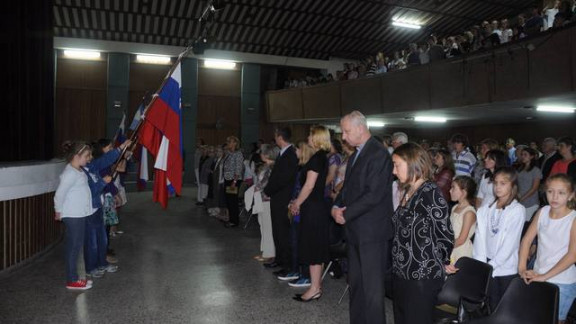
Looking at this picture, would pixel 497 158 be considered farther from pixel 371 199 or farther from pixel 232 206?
pixel 232 206

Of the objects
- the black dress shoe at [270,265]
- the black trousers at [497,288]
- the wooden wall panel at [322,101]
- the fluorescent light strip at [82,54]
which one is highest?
the fluorescent light strip at [82,54]

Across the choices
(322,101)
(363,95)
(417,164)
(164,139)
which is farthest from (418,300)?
(322,101)

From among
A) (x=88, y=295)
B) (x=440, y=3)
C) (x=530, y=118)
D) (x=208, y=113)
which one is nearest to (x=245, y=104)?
(x=208, y=113)

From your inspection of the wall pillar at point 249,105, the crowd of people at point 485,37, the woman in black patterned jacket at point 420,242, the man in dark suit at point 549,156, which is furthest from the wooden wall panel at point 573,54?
the wall pillar at point 249,105

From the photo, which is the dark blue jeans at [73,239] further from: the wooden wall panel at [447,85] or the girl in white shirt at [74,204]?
the wooden wall panel at [447,85]

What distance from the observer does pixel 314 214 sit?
4273 millimetres

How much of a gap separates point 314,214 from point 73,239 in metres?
2.42

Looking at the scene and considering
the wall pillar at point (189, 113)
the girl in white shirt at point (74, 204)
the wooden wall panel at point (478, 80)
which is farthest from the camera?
the wall pillar at point (189, 113)

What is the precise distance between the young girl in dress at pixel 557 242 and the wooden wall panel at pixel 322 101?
37.6ft

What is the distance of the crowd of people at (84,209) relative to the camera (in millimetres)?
4438

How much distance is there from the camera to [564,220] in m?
2.88

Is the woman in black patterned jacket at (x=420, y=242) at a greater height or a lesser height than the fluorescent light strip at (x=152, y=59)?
lesser

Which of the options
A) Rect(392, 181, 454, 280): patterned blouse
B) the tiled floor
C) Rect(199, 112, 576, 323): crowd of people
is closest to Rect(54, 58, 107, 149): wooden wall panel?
the tiled floor

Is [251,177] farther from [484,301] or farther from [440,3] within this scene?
[440,3]
